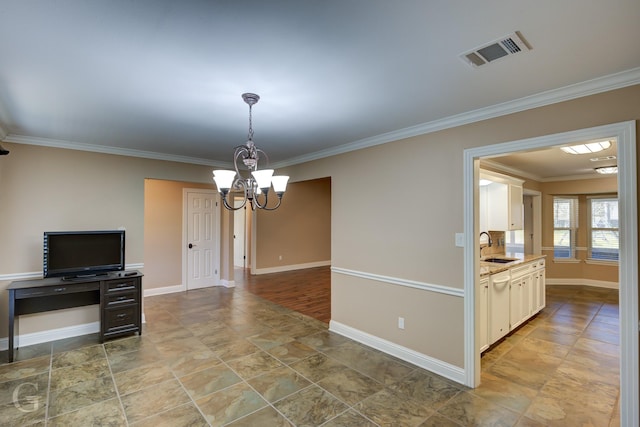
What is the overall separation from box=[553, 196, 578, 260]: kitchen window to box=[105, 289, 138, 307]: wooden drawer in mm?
8595

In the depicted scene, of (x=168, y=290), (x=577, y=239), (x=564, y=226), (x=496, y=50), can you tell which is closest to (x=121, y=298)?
(x=168, y=290)

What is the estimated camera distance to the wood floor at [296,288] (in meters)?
5.28

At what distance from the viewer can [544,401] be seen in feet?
8.47

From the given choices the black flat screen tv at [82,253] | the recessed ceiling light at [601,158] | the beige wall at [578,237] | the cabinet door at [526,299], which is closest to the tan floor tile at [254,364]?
the black flat screen tv at [82,253]

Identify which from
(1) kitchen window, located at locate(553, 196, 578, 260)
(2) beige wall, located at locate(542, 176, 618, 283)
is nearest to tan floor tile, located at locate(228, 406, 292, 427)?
(2) beige wall, located at locate(542, 176, 618, 283)

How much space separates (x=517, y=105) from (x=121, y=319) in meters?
4.94

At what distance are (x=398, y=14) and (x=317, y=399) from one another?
279cm

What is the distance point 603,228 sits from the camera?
7.03 metres

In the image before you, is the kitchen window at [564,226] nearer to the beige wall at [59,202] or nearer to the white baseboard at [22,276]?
the beige wall at [59,202]

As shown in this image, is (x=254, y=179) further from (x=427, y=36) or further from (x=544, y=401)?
(x=544, y=401)

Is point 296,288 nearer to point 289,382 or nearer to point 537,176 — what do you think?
point 289,382

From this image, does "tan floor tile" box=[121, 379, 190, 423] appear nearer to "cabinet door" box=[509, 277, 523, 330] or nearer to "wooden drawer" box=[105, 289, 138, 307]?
"wooden drawer" box=[105, 289, 138, 307]

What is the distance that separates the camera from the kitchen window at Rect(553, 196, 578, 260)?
7.23 meters

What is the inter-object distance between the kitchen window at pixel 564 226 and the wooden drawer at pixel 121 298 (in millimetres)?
8595
